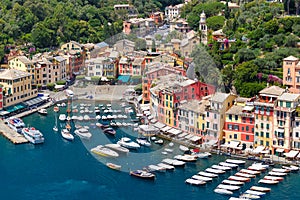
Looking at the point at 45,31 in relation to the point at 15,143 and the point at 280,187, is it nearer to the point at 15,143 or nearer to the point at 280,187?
the point at 15,143

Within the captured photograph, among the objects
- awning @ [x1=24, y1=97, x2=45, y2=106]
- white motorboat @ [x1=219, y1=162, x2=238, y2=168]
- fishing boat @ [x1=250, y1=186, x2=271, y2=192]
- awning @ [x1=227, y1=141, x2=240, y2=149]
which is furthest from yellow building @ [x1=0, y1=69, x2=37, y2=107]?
fishing boat @ [x1=250, y1=186, x2=271, y2=192]

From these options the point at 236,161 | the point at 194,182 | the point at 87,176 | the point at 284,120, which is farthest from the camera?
the point at 284,120

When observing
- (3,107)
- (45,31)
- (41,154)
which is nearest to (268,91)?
Answer: (41,154)

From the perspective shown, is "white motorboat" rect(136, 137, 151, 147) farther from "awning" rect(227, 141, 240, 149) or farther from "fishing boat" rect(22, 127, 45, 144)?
"fishing boat" rect(22, 127, 45, 144)

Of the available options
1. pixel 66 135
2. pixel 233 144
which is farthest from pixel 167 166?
pixel 66 135

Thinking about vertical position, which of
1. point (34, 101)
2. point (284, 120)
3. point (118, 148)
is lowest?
point (118, 148)

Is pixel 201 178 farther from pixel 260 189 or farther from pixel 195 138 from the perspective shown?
pixel 195 138

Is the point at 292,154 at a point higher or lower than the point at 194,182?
higher
